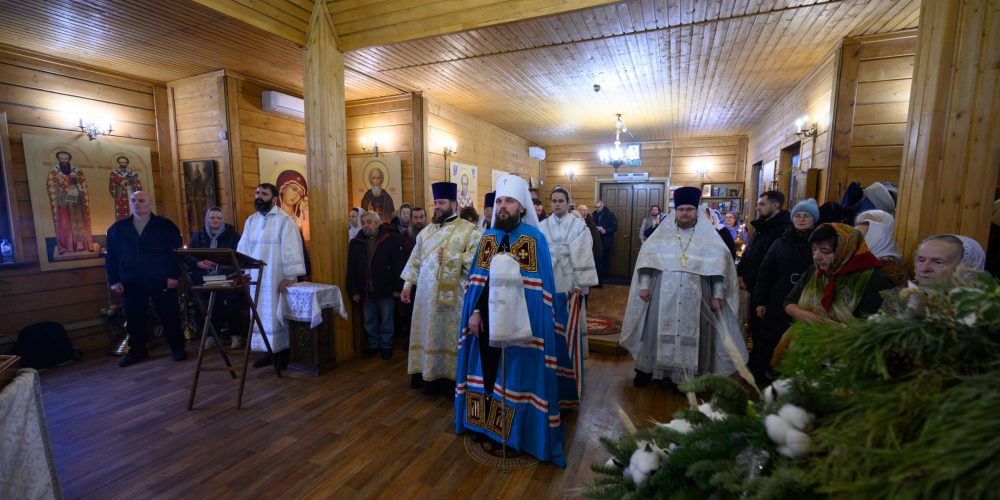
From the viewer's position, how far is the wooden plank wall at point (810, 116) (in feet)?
15.5

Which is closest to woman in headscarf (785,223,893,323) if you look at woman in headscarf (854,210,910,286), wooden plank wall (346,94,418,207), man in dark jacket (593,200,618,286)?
woman in headscarf (854,210,910,286)

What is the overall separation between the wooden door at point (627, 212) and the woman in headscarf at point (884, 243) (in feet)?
23.2

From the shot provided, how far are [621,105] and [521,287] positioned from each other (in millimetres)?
6153

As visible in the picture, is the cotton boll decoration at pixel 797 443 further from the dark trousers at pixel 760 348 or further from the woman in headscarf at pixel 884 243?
the dark trousers at pixel 760 348

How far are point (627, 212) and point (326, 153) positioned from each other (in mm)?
8773

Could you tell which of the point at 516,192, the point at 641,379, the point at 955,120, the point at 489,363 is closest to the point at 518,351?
the point at 489,363

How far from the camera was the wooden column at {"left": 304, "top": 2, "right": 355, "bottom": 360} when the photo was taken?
4164 mm

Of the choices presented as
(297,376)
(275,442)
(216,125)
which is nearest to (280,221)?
(297,376)

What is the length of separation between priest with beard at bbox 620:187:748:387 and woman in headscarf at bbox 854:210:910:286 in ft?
2.96

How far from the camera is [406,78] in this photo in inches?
238

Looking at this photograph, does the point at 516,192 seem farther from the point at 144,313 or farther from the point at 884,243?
the point at 144,313

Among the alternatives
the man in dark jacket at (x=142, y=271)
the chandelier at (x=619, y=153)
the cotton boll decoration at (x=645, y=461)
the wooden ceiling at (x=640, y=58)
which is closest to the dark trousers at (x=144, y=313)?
the man in dark jacket at (x=142, y=271)

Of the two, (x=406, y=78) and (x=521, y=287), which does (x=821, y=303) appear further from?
(x=406, y=78)

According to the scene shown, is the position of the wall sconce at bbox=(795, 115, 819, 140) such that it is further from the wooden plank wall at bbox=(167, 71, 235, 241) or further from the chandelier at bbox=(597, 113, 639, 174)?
the wooden plank wall at bbox=(167, 71, 235, 241)
